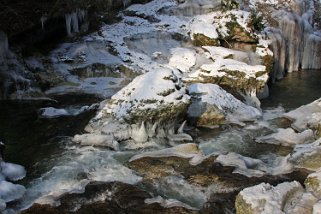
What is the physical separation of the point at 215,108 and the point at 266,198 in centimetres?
623

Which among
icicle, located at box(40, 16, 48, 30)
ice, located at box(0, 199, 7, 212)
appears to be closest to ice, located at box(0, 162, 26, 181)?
ice, located at box(0, 199, 7, 212)

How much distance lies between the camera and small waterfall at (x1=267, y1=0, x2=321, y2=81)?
21.3 metres

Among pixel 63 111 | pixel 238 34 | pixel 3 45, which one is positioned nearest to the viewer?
pixel 63 111

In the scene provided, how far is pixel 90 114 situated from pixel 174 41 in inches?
309

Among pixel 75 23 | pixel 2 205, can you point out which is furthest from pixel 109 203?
pixel 75 23

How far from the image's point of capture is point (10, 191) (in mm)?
8727

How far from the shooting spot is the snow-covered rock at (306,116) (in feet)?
42.1

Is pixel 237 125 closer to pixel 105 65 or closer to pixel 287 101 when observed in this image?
pixel 287 101

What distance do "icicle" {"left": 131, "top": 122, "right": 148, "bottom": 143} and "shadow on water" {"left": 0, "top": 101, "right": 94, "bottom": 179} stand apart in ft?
5.79

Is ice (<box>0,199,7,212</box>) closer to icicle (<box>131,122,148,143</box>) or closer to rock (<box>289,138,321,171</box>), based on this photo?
icicle (<box>131,122,148,143</box>)

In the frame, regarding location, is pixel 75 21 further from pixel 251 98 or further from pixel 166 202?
pixel 166 202

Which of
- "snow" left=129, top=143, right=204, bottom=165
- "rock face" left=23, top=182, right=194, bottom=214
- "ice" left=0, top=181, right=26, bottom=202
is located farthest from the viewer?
"snow" left=129, top=143, right=204, bottom=165

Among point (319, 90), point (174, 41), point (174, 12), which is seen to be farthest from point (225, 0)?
point (319, 90)

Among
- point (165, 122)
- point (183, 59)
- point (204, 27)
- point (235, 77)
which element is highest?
point (204, 27)
